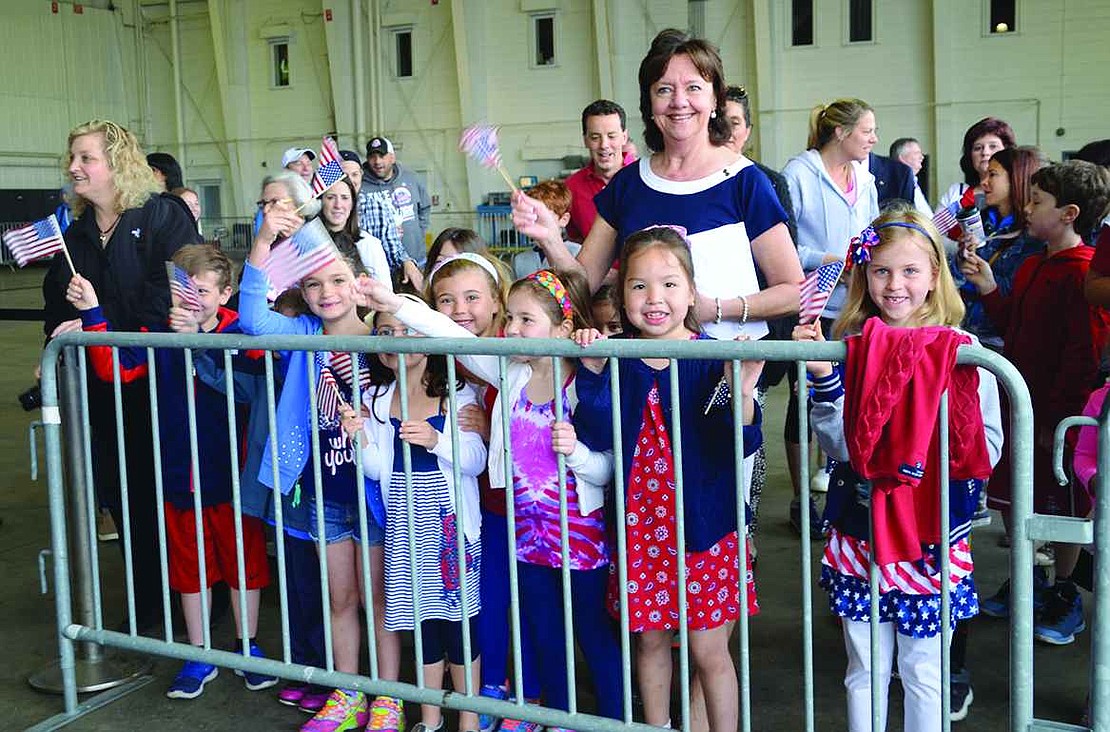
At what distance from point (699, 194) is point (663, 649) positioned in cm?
127

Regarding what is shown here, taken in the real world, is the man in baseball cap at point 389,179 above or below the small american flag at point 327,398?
above

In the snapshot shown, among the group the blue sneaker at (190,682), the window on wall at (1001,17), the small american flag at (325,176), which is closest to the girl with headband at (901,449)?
the small american flag at (325,176)

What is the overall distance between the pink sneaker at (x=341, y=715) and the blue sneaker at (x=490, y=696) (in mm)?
399

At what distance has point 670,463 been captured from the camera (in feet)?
9.15

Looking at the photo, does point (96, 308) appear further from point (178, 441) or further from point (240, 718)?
point (240, 718)

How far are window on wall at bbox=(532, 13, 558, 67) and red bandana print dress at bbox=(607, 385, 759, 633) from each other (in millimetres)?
19404

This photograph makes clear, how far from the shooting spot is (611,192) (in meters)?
3.33

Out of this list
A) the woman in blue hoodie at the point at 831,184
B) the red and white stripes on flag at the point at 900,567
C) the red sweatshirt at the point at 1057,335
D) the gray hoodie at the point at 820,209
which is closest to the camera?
the red and white stripes on flag at the point at 900,567

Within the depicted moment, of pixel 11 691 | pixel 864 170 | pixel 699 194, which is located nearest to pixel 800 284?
pixel 699 194

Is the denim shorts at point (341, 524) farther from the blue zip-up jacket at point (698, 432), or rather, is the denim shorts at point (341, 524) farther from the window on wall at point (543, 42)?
the window on wall at point (543, 42)

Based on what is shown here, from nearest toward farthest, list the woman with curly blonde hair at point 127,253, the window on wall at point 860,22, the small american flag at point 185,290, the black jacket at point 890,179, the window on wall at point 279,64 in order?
the small american flag at point 185,290
the woman with curly blonde hair at point 127,253
the black jacket at point 890,179
the window on wall at point 860,22
the window on wall at point 279,64

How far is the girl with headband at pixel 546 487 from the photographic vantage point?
9.70 feet

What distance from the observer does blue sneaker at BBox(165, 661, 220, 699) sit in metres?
3.79

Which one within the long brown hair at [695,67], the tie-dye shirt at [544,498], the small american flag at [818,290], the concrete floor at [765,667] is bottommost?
the concrete floor at [765,667]
